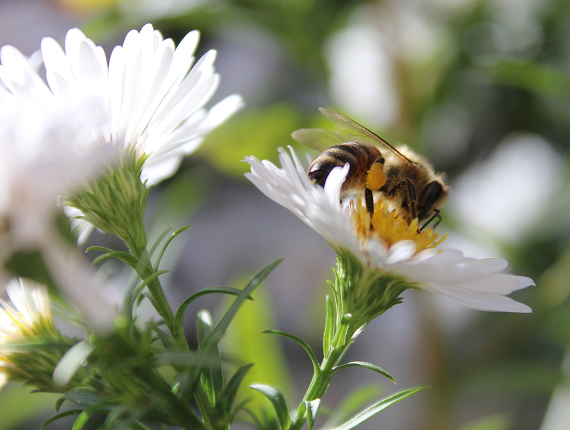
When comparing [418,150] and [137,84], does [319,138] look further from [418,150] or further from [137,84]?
[418,150]

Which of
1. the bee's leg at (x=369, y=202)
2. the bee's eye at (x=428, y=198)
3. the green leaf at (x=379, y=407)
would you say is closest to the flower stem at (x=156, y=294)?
the green leaf at (x=379, y=407)

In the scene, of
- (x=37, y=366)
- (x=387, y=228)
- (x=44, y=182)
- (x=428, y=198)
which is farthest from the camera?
(x=428, y=198)

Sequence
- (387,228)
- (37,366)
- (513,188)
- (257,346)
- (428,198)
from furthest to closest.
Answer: (513,188)
(257,346)
(428,198)
(387,228)
(37,366)

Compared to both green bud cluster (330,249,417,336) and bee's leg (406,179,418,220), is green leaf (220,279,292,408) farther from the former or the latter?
green bud cluster (330,249,417,336)

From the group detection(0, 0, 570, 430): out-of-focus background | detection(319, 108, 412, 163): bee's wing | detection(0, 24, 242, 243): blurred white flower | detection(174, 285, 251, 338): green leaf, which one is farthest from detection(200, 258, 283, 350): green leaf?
detection(0, 0, 570, 430): out-of-focus background

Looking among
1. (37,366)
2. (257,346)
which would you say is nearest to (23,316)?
(37,366)

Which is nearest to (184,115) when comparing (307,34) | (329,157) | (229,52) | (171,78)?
(171,78)

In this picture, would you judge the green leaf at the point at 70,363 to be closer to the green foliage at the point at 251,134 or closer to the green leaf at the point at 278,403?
the green leaf at the point at 278,403

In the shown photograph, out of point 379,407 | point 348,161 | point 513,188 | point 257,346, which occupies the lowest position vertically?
point 257,346
